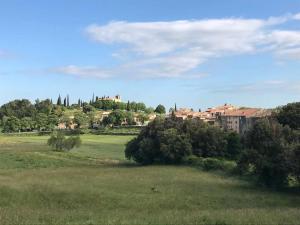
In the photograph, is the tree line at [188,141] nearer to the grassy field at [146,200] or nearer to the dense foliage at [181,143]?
the dense foliage at [181,143]

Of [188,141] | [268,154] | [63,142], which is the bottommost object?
[63,142]

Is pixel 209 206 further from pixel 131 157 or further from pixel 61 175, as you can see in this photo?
pixel 131 157

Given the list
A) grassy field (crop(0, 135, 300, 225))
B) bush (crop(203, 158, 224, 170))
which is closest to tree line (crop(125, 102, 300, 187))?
bush (crop(203, 158, 224, 170))

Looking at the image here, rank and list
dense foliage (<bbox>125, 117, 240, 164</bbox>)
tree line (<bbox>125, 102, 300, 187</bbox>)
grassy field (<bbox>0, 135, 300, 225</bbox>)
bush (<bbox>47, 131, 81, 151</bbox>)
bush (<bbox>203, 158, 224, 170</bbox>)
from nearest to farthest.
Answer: grassy field (<bbox>0, 135, 300, 225</bbox>), bush (<bbox>203, 158, 224, 170</bbox>), tree line (<bbox>125, 102, 300, 187</bbox>), dense foliage (<bbox>125, 117, 240, 164</bbox>), bush (<bbox>47, 131, 81, 151</bbox>)

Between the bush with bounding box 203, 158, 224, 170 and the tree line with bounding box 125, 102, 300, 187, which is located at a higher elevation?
the tree line with bounding box 125, 102, 300, 187

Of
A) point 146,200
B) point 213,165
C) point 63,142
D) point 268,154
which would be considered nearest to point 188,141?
point 213,165

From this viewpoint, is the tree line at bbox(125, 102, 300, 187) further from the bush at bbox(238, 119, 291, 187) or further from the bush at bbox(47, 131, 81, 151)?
the bush at bbox(47, 131, 81, 151)

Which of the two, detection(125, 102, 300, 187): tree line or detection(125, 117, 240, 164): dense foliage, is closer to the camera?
detection(125, 102, 300, 187): tree line

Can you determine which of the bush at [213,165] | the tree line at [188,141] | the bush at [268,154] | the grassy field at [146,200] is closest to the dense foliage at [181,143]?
the tree line at [188,141]

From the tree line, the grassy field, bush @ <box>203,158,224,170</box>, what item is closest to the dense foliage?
the tree line

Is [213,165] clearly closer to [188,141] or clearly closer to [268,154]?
[188,141]

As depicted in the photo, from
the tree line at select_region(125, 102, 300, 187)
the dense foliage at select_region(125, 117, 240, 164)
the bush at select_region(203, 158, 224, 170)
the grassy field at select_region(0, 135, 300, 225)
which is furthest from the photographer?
the dense foliage at select_region(125, 117, 240, 164)

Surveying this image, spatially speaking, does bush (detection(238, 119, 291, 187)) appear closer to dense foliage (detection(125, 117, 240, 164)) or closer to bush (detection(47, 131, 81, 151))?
dense foliage (detection(125, 117, 240, 164))

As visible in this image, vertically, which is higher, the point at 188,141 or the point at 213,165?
the point at 188,141
